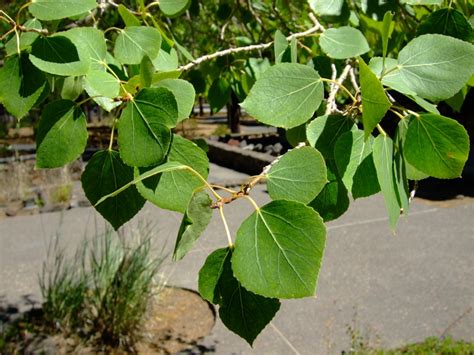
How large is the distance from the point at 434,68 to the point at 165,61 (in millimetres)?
329

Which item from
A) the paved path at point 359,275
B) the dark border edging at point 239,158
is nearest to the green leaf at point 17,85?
the paved path at point 359,275

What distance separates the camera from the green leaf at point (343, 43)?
2.29 feet

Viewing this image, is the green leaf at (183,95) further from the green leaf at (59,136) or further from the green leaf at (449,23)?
the green leaf at (449,23)

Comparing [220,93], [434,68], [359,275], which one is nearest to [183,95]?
[434,68]

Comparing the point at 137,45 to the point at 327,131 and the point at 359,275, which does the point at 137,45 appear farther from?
the point at 359,275

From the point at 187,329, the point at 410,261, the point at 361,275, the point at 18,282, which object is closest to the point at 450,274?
the point at 410,261

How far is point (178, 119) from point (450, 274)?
150 inches

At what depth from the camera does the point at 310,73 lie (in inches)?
21.2

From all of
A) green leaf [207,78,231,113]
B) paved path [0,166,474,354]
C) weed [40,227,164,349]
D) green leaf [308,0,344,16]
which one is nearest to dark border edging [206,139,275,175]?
paved path [0,166,474,354]

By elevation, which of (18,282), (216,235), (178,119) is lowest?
(216,235)

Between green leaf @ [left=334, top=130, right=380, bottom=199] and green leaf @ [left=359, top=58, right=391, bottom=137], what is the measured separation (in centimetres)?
5

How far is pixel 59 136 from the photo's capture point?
566mm

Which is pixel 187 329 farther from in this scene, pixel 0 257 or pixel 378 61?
pixel 378 61

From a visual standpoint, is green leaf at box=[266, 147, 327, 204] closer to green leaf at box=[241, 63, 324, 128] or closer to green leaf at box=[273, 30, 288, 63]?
green leaf at box=[241, 63, 324, 128]
